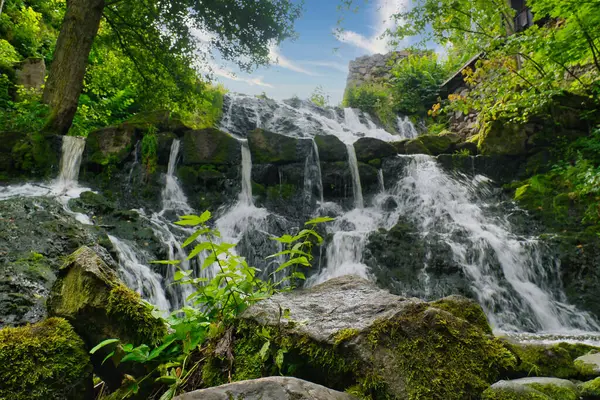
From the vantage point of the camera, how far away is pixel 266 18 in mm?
13375

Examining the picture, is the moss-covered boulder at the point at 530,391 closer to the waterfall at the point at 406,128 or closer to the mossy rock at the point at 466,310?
the mossy rock at the point at 466,310

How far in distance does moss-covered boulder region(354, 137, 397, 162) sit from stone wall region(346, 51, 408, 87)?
16.2 meters

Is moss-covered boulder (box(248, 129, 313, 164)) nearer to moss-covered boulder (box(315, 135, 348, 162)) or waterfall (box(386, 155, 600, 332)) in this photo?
moss-covered boulder (box(315, 135, 348, 162))

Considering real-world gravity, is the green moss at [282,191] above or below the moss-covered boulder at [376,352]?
Result: above

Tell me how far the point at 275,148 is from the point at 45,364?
29.0 ft

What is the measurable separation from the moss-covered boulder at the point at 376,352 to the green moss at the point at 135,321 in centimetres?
40

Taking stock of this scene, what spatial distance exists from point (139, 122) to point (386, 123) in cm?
1286

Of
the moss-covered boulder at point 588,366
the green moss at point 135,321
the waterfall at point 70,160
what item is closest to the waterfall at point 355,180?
the waterfall at point 70,160

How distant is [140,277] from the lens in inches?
215

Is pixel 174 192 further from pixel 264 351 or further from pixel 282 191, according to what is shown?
pixel 264 351

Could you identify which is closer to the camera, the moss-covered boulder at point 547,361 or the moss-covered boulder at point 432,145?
the moss-covered boulder at point 547,361

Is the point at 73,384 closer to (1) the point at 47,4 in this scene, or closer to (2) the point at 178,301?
(2) the point at 178,301

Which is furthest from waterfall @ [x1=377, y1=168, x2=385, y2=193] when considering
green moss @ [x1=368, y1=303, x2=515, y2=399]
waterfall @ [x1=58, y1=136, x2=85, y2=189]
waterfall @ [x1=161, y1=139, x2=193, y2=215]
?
green moss @ [x1=368, y1=303, x2=515, y2=399]

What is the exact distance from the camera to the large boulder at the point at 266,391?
1258mm
